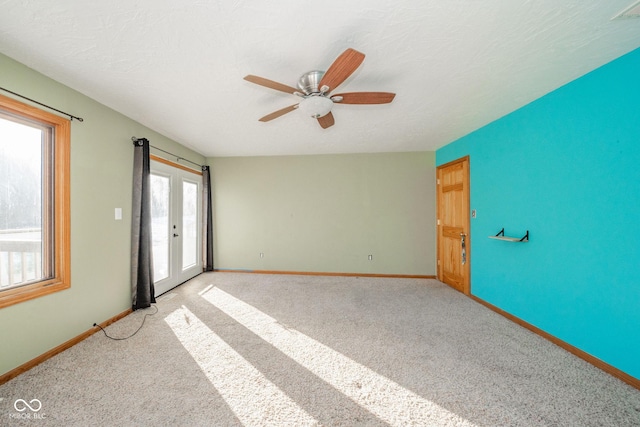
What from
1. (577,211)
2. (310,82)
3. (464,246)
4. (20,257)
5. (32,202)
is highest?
(310,82)

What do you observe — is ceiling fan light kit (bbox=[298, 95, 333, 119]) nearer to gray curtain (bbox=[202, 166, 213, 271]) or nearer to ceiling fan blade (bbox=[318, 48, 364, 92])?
ceiling fan blade (bbox=[318, 48, 364, 92])

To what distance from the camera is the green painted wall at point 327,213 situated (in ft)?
14.6

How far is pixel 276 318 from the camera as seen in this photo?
108 inches

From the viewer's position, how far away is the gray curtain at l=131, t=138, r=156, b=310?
2877 millimetres

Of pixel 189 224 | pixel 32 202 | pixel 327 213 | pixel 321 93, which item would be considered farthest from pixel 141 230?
pixel 327 213

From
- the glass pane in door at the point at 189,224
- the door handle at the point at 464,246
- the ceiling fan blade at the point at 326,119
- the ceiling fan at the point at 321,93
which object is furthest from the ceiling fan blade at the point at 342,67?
the glass pane in door at the point at 189,224

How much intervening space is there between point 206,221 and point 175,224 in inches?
31.6

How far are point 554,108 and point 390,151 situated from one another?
2427mm

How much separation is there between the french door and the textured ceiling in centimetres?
122

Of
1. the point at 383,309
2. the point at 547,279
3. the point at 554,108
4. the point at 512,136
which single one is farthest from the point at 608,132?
the point at 383,309

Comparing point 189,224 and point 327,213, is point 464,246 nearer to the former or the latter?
point 327,213

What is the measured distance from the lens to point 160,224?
3.48 meters

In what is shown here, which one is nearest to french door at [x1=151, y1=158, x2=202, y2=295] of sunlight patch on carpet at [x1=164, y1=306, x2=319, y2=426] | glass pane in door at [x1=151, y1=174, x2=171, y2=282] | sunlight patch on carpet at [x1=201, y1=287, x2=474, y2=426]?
glass pane in door at [x1=151, y1=174, x2=171, y2=282]

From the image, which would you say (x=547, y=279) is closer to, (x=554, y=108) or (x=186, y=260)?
(x=554, y=108)
